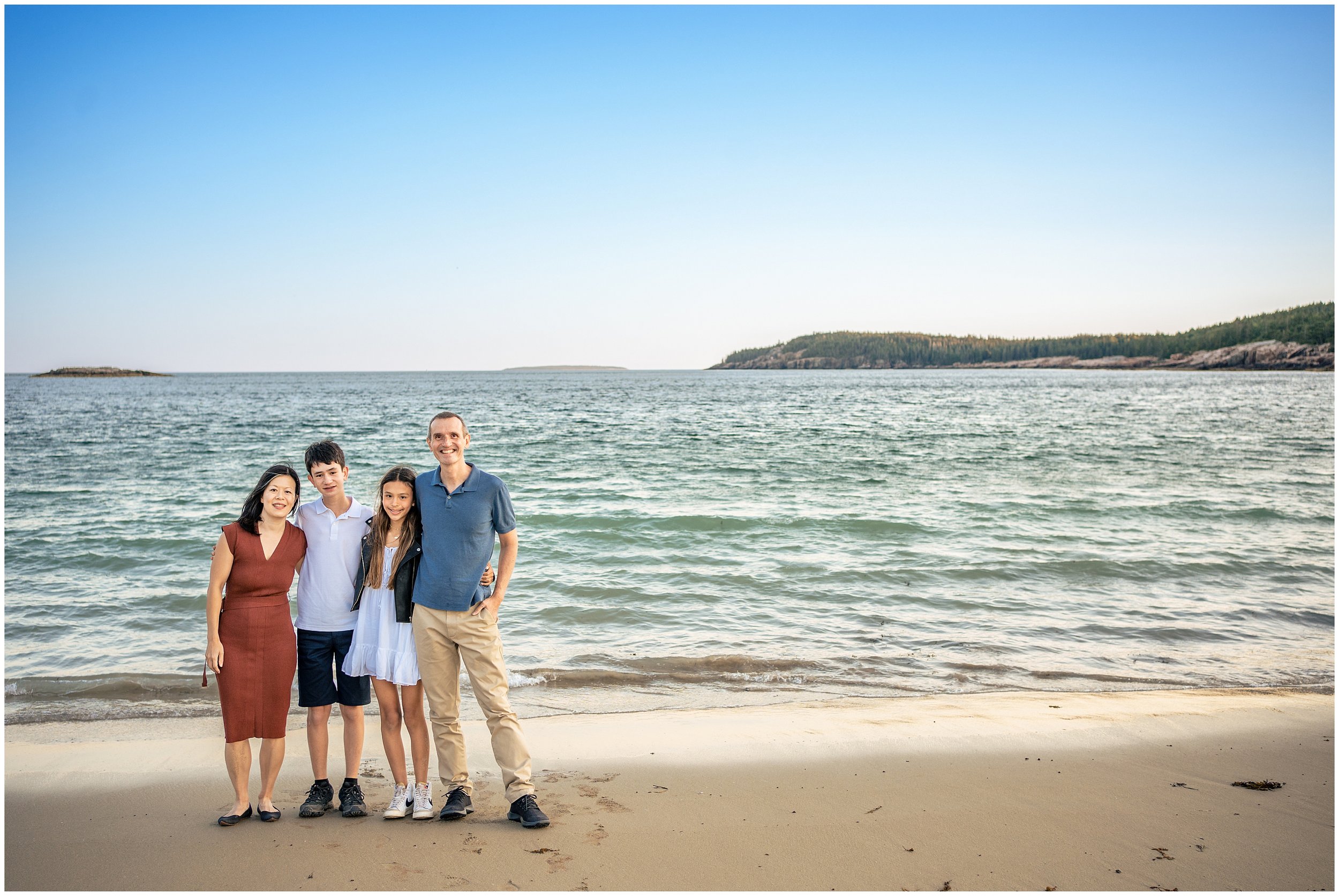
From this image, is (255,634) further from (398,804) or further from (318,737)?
(398,804)

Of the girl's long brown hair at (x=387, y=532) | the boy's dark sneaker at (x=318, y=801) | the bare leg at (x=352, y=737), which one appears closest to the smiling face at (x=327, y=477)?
the girl's long brown hair at (x=387, y=532)

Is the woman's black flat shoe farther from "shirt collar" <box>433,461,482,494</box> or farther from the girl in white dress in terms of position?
"shirt collar" <box>433,461,482,494</box>

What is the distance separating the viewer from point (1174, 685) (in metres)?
6.88

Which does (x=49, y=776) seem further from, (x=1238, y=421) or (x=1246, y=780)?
(x=1238, y=421)

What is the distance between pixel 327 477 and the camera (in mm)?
4047

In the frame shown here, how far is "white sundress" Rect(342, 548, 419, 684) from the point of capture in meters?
4.01

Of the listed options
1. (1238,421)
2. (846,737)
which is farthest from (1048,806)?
(1238,421)

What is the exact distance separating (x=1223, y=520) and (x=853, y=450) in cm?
1467

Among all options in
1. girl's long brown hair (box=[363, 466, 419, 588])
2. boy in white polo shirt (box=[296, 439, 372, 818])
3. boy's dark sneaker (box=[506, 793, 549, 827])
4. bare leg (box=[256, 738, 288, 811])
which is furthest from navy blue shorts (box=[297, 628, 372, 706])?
boy's dark sneaker (box=[506, 793, 549, 827])

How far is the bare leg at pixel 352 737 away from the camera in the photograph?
4121 mm

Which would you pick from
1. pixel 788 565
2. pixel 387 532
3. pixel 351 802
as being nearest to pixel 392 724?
pixel 351 802

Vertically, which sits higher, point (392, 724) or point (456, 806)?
point (392, 724)

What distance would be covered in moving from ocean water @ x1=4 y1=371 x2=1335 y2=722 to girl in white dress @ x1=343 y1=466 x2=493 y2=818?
220cm

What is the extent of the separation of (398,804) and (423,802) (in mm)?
151
